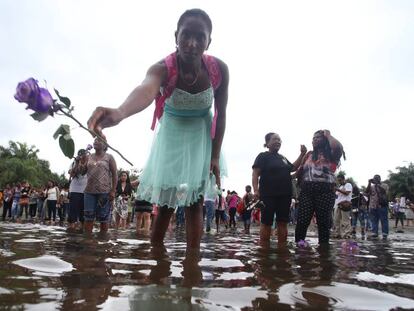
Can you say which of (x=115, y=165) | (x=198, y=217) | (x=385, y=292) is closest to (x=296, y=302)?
(x=385, y=292)

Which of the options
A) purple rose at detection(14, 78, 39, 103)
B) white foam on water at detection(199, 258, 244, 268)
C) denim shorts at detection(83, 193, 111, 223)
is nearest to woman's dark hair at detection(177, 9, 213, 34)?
purple rose at detection(14, 78, 39, 103)

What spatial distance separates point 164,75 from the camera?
285 centimetres

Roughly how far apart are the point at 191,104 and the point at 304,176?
276cm

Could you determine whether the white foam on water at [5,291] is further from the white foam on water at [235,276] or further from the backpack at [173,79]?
the backpack at [173,79]

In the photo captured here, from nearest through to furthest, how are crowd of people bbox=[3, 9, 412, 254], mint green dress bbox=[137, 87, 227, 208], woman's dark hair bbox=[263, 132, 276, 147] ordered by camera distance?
crowd of people bbox=[3, 9, 412, 254]
mint green dress bbox=[137, 87, 227, 208]
woman's dark hair bbox=[263, 132, 276, 147]

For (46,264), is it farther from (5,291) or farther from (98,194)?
(98,194)

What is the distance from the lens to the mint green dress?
3053mm

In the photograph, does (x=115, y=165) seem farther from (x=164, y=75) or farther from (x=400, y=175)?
(x=400, y=175)

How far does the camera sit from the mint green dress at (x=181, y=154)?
3.05m

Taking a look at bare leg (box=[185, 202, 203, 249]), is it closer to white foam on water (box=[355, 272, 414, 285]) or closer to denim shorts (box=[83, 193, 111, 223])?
white foam on water (box=[355, 272, 414, 285])

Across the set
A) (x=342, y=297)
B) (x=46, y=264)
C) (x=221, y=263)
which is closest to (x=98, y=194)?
(x=221, y=263)

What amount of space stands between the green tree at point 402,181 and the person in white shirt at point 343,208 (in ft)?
173

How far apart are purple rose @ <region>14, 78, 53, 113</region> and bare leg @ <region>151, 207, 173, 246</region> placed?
Result: 1.64 m

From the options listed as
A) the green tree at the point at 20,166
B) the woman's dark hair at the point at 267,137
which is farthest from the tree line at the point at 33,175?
the woman's dark hair at the point at 267,137
